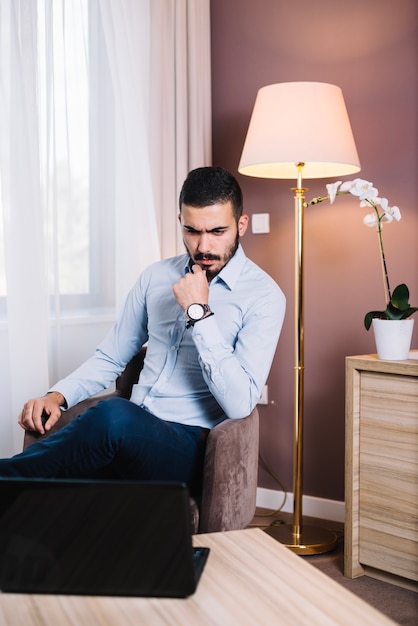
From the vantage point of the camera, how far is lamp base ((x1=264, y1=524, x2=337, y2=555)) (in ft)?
8.63

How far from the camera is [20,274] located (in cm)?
229

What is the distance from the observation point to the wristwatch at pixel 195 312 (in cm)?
195

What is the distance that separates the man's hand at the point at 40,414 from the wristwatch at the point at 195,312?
435 mm

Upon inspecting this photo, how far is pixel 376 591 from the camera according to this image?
230 centimetres

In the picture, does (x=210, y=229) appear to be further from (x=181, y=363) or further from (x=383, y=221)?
(x=383, y=221)

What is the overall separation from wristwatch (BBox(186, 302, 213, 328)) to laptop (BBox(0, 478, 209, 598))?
1009 mm

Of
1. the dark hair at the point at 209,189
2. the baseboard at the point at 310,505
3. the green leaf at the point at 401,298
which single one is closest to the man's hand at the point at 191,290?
the dark hair at the point at 209,189

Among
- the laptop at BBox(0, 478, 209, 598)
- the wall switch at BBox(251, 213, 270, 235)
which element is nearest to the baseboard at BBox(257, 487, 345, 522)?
the wall switch at BBox(251, 213, 270, 235)

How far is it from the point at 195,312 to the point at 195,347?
23cm

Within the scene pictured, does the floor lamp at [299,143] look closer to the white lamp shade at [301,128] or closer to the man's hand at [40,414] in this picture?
the white lamp shade at [301,128]

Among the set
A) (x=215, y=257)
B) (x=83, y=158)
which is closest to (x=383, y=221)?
(x=215, y=257)

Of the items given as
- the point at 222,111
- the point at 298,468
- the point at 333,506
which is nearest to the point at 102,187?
the point at 222,111

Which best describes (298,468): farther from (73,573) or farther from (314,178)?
(73,573)

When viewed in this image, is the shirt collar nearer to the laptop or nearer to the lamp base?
the lamp base
